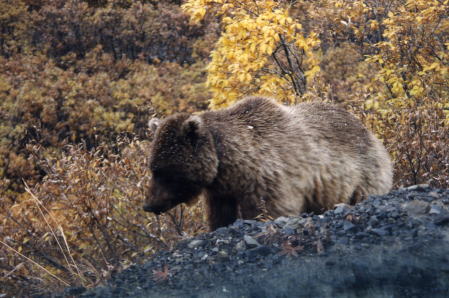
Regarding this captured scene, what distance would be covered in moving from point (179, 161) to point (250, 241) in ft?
4.44

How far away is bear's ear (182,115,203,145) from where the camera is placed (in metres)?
5.21

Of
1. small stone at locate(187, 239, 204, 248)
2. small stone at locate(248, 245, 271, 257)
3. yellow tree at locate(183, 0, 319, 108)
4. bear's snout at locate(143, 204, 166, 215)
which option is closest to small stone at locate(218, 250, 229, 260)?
small stone at locate(248, 245, 271, 257)

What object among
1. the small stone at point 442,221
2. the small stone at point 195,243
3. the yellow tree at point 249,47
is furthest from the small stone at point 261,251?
the yellow tree at point 249,47

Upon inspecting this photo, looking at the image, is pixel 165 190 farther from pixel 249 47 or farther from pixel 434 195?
pixel 249 47

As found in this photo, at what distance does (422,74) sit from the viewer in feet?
30.0

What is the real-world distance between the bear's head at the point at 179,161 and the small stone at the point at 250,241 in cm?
116

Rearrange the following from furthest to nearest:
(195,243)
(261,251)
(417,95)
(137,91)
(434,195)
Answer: (137,91) < (417,95) < (434,195) < (195,243) < (261,251)

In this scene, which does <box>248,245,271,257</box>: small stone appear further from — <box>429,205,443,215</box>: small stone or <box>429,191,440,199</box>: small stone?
<box>429,191,440,199</box>: small stone

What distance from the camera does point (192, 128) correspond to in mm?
5230

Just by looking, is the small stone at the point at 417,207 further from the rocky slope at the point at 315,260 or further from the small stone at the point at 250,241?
the small stone at the point at 250,241

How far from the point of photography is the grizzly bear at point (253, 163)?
5273 mm

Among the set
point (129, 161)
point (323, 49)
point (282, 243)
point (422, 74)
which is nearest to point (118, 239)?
point (129, 161)

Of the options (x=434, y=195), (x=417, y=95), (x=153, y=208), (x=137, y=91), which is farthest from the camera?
(x=137, y=91)

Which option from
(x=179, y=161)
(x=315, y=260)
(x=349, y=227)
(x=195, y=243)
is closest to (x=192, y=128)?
(x=179, y=161)
